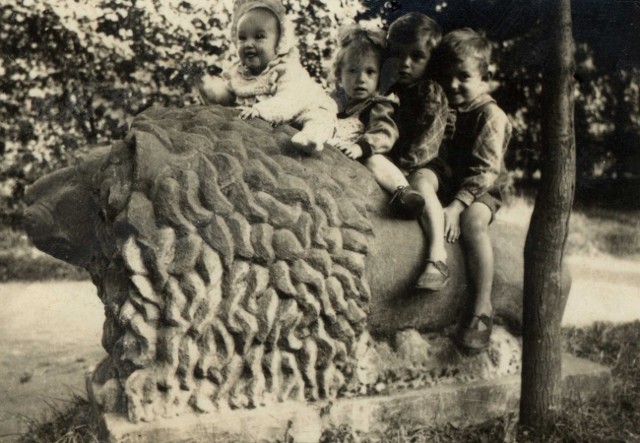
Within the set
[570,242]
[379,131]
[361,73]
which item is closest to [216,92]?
[361,73]

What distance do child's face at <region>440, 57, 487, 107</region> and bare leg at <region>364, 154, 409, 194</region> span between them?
733 millimetres

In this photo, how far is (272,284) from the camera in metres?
3.21

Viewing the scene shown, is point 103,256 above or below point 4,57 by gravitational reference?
below

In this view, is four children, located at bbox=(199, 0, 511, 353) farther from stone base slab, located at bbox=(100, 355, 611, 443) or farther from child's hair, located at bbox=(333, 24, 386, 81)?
stone base slab, located at bbox=(100, 355, 611, 443)

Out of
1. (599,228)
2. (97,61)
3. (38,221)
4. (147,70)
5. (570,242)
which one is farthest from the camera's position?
(570,242)

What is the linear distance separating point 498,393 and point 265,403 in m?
1.40

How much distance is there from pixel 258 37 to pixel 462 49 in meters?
1.23

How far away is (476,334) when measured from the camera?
3814 millimetres

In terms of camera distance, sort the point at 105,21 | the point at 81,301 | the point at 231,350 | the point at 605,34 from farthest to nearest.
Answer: the point at 81,301, the point at 105,21, the point at 605,34, the point at 231,350

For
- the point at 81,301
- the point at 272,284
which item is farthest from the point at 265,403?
the point at 81,301

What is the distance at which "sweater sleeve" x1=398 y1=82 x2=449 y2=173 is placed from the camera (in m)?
4.00

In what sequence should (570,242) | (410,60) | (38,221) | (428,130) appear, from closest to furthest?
1. (38,221)
2. (428,130)
3. (410,60)
4. (570,242)

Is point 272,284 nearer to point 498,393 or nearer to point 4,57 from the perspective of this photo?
point 498,393

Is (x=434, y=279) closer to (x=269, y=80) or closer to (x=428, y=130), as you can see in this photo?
(x=428, y=130)
